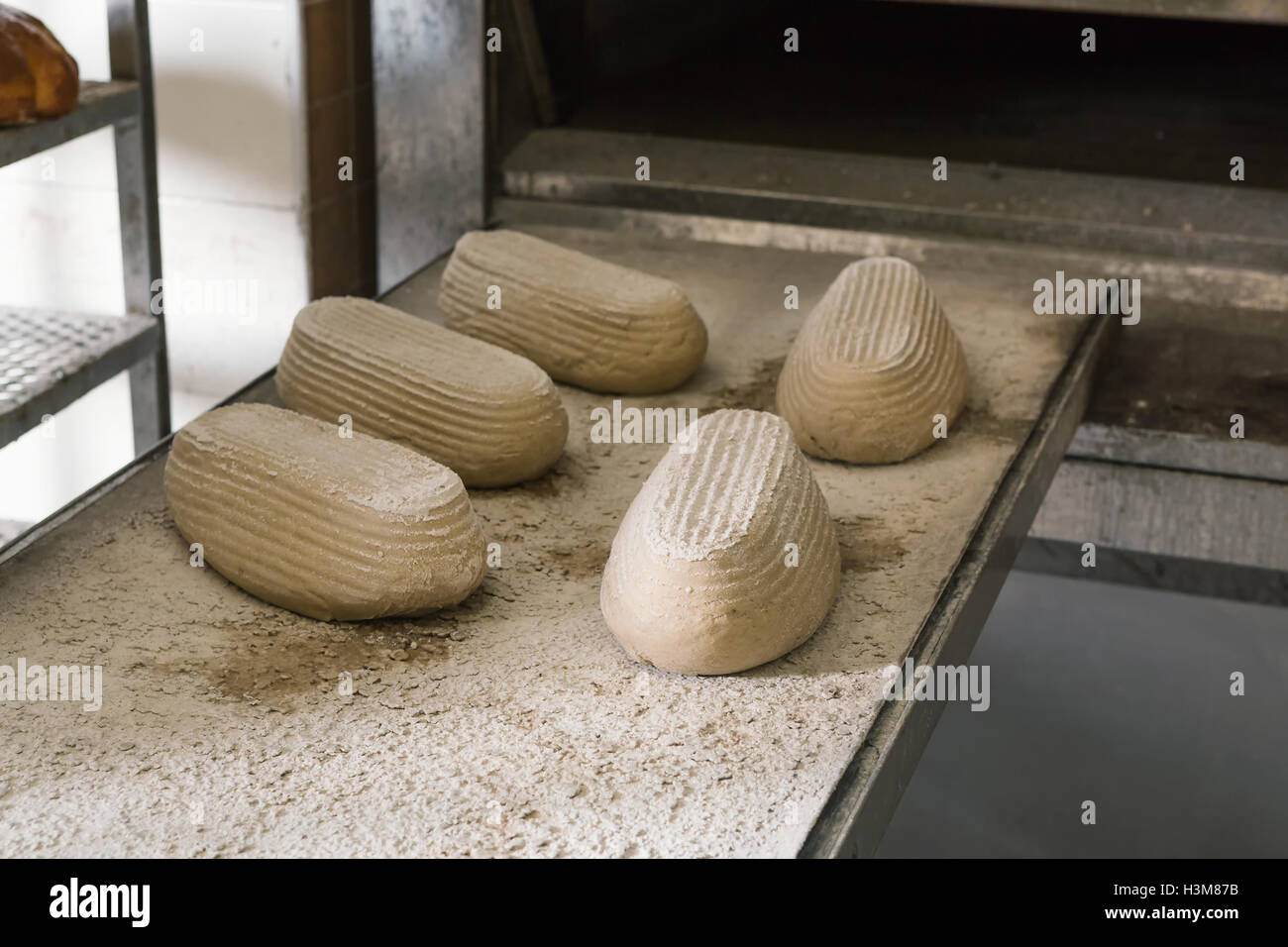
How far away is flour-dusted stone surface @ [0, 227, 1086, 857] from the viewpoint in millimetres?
1111

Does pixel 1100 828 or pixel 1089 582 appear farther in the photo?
pixel 1100 828

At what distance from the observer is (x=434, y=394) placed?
1645 millimetres

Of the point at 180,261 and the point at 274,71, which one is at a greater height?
the point at 274,71

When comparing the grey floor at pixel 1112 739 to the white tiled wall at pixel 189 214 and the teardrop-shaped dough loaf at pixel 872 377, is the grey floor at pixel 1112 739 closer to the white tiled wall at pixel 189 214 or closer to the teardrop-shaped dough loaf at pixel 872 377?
the teardrop-shaped dough loaf at pixel 872 377

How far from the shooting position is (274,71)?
7.63 ft

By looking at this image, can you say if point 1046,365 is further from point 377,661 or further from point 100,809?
point 100,809

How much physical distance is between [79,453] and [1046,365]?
169 cm

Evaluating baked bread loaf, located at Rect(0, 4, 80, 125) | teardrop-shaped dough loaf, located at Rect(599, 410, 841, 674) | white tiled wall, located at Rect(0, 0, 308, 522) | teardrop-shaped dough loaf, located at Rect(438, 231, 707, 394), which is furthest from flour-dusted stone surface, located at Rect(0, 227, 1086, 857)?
white tiled wall, located at Rect(0, 0, 308, 522)

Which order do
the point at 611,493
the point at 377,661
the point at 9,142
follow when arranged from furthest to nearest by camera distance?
the point at 9,142
the point at 611,493
the point at 377,661

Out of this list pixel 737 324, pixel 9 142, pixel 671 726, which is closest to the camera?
pixel 671 726

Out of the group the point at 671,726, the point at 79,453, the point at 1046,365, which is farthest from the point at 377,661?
the point at 79,453

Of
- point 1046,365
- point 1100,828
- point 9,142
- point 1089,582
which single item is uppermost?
point 9,142

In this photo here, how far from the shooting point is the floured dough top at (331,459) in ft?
4.59

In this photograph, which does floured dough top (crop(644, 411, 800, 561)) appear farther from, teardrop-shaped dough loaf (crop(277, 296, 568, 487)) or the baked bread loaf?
the baked bread loaf
